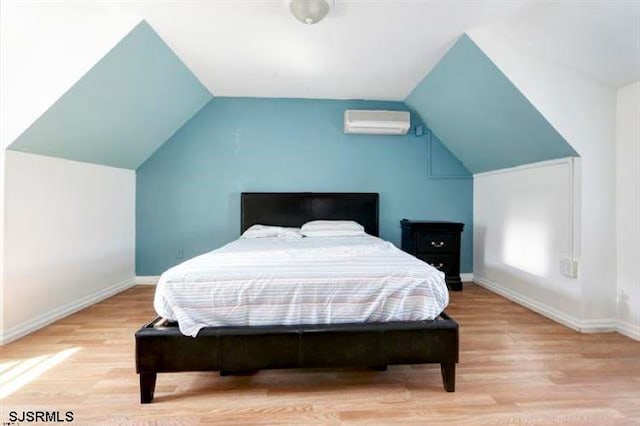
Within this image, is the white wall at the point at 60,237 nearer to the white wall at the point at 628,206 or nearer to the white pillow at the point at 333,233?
the white pillow at the point at 333,233

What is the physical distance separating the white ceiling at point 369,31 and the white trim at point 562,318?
6.02 ft

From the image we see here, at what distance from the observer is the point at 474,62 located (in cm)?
256

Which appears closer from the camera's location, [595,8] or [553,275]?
[595,8]

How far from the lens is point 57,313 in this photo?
2666 mm

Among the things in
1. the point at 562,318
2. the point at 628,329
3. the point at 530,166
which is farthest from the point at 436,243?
the point at 628,329

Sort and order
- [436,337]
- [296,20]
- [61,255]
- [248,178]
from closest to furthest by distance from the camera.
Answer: [436,337]
[296,20]
[61,255]
[248,178]

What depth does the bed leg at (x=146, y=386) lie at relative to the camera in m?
1.55

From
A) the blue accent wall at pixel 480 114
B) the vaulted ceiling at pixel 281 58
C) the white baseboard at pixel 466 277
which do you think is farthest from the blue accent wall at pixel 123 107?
the white baseboard at pixel 466 277

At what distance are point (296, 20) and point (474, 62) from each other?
4.76 feet

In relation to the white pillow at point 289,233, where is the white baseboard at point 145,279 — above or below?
below

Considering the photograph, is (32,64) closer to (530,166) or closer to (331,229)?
(331,229)

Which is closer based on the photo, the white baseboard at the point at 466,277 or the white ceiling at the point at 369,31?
the white ceiling at the point at 369,31

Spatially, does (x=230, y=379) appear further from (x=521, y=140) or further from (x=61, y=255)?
(x=521, y=140)

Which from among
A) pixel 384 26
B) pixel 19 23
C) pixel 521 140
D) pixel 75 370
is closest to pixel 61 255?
pixel 75 370
